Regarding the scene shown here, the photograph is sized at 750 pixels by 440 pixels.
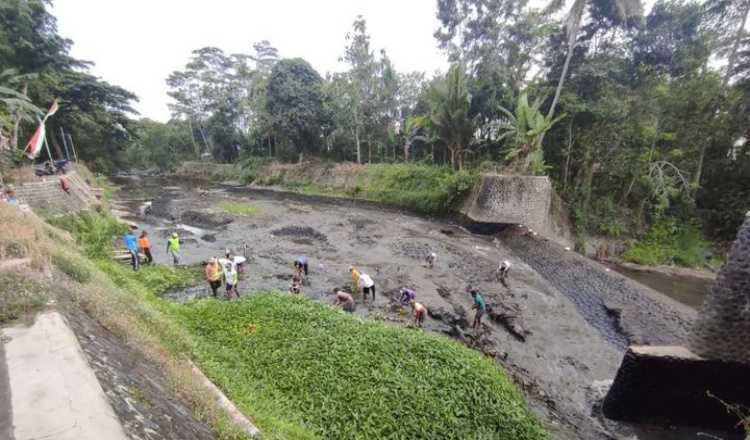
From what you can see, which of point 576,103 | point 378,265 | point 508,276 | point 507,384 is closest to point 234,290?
point 378,265

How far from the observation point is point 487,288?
12062mm

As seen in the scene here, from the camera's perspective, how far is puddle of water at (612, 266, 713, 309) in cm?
1327

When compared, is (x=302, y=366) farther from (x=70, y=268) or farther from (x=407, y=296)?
(x=407, y=296)

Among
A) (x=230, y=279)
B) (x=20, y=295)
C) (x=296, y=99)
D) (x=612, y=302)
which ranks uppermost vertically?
(x=296, y=99)

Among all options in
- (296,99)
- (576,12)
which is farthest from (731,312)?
(296,99)

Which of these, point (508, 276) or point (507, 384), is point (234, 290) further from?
point (508, 276)

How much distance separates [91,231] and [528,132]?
21.1 m

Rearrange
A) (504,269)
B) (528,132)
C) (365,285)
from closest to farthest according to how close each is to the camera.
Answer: (365,285), (504,269), (528,132)

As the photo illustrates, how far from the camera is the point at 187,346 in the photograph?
5.58 meters

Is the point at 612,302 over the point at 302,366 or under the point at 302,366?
under

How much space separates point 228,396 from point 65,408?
2.48 m

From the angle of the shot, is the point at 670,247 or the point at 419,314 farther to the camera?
the point at 670,247

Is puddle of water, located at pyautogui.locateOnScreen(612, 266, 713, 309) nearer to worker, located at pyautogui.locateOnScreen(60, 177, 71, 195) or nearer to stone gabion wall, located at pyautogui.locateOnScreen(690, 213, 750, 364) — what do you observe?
stone gabion wall, located at pyautogui.locateOnScreen(690, 213, 750, 364)

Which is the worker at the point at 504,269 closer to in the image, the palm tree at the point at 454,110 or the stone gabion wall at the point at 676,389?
the stone gabion wall at the point at 676,389
